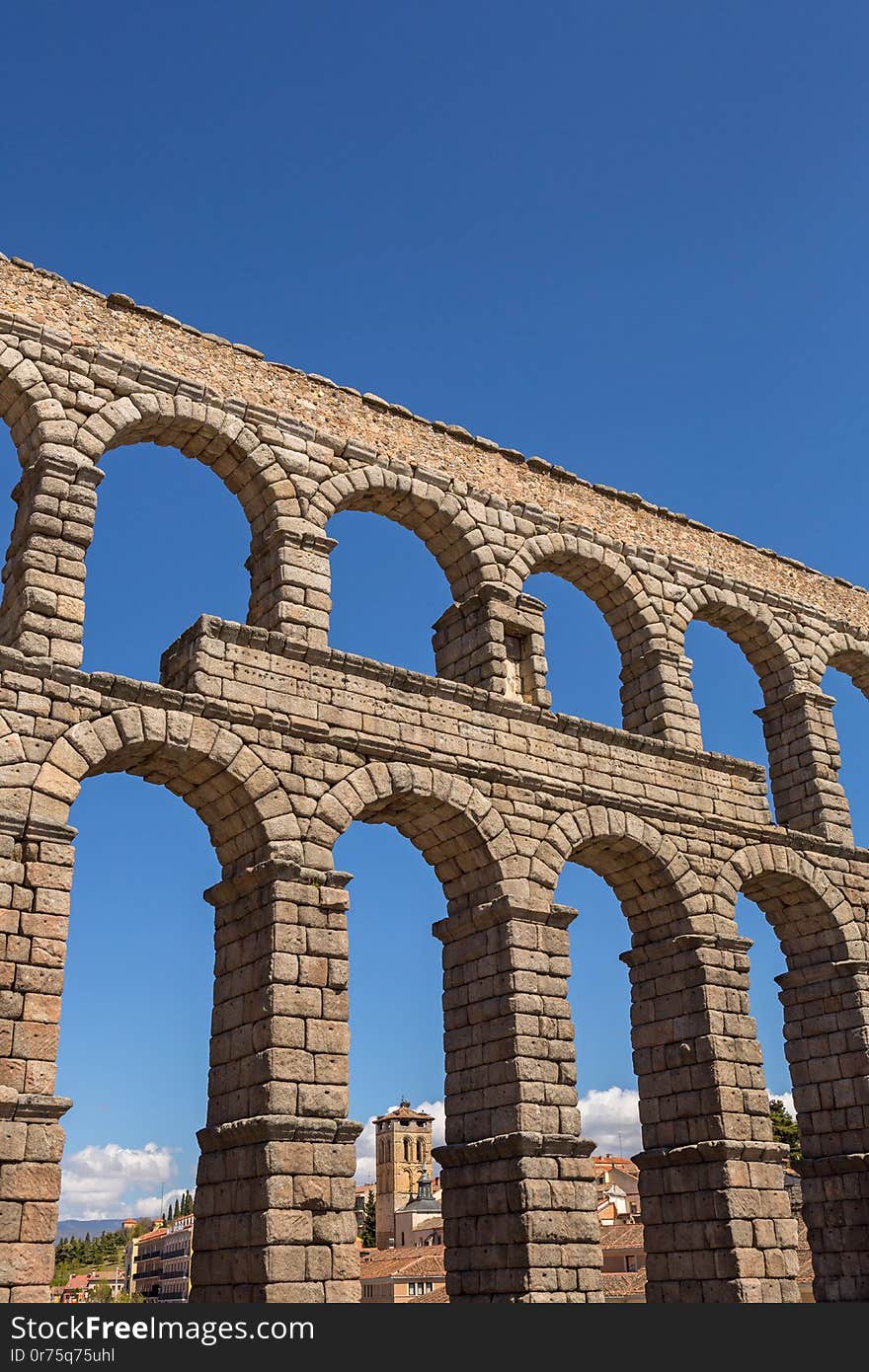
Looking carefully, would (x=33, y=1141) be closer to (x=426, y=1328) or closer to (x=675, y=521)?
(x=426, y=1328)

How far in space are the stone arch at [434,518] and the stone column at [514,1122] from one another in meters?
4.98

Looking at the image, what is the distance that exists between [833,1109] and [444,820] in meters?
7.51

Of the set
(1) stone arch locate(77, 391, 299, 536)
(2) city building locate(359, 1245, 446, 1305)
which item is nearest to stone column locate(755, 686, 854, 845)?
(1) stone arch locate(77, 391, 299, 536)

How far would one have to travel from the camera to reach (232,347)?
16.2 m

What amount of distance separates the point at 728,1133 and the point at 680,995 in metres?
1.81

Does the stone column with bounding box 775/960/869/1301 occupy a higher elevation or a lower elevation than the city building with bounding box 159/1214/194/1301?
lower

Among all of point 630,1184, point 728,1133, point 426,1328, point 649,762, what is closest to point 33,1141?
point 426,1328

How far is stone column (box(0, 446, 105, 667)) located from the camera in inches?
502

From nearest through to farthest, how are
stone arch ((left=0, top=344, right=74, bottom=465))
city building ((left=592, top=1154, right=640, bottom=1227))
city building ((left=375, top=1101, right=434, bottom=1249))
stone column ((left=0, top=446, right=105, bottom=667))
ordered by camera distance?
1. stone column ((left=0, top=446, right=105, bottom=667))
2. stone arch ((left=0, top=344, right=74, bottom=465))
3. city building ((left=592, top=1154, right=640, bottom=1227))
4. city building ((left=375, top=1101, right=434, bottom=1249))

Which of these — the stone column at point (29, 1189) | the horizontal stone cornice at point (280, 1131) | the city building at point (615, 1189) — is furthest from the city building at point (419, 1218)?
the stone column at point (29, 1189)

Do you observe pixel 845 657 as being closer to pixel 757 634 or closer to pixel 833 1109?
pixel 757 634

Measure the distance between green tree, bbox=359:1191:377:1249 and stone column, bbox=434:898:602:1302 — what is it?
4743cm

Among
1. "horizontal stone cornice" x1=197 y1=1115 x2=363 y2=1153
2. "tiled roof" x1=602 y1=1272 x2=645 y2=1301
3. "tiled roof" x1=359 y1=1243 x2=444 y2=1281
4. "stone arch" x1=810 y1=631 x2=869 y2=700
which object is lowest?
"tiled roof" x1=602 y1=1272 x2=645 y2=1301

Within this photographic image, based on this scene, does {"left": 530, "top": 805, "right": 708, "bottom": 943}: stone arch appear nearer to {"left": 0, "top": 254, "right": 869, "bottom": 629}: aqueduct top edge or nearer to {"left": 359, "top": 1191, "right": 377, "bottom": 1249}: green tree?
{"left": 0, "top": 254, "right": 869, "bottom": 629}: aqueduct top edge
